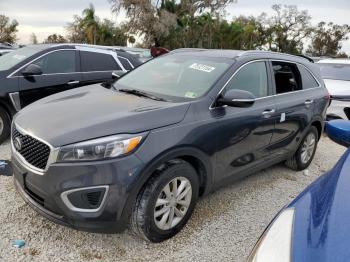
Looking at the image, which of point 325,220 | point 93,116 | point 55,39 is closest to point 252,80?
point 93,116

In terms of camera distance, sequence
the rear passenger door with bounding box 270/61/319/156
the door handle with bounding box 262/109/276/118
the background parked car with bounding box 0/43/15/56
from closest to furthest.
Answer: the door handle with bounding box 262/109/276/118 < the rear passenger door with bounding box 270/61/319/156 < the background parked car with bounding box 0/43/15/56

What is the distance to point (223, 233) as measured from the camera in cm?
342

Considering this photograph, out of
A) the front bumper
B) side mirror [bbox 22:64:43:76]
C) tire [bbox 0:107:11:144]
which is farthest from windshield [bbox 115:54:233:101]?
tire [bbox 0:107:11:144]

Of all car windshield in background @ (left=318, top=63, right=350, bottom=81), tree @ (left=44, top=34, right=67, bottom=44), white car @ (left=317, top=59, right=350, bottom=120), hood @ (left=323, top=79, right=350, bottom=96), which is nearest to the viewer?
white car @ (left=317, top=59, right=350, bottom=120)

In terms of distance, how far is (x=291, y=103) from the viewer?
4.42 meters

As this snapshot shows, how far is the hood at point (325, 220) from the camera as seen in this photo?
1.45 metres

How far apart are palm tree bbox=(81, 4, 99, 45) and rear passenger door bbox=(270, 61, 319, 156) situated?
39166 millimetres

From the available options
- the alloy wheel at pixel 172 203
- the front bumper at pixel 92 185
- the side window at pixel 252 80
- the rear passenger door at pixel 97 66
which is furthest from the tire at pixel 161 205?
the rear passenger door at pixel 97 66

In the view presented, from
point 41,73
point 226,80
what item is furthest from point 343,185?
point 41,73

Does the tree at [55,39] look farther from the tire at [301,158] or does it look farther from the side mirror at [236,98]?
the side mirror at [236,98]

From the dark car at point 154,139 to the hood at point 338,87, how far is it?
11.7 ft

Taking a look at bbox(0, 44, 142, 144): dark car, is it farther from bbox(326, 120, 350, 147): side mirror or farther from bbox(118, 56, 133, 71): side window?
bbox(326, 120, 350, 147): side mirror

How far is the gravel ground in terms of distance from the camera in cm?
295

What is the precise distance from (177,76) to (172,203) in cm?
141
